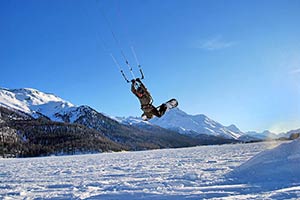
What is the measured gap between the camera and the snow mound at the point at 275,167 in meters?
14.1

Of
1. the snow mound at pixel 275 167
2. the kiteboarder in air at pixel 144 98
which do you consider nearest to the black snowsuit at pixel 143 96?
the kiteboarder in air at pixel 144 98

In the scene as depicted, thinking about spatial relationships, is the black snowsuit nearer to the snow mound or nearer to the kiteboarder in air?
the kiteboarder in air

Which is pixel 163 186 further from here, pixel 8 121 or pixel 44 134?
pixel 8 121

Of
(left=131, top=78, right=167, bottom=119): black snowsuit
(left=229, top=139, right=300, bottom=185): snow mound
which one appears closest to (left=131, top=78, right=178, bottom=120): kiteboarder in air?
(left=131, top=78, right=167, bottom=119): black snowsuit

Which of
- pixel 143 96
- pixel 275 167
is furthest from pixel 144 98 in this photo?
pixel 275 167

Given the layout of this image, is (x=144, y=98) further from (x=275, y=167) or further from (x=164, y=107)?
(x=275, y=167)

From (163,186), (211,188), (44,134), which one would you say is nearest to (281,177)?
(211,188)

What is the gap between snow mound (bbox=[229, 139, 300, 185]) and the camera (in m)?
14.1

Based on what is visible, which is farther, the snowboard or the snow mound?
the snow mound

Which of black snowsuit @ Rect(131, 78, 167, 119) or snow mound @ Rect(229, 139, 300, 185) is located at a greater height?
black snowsuit @ Rect(131, 78, 167, 119)

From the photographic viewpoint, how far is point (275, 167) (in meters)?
15.7

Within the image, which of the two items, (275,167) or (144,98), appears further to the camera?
(275,167)

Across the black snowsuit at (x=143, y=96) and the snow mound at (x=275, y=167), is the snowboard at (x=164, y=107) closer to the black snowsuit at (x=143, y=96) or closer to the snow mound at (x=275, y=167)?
the black snowsuit at (x=143, y=96)

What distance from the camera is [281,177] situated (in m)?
14.2
